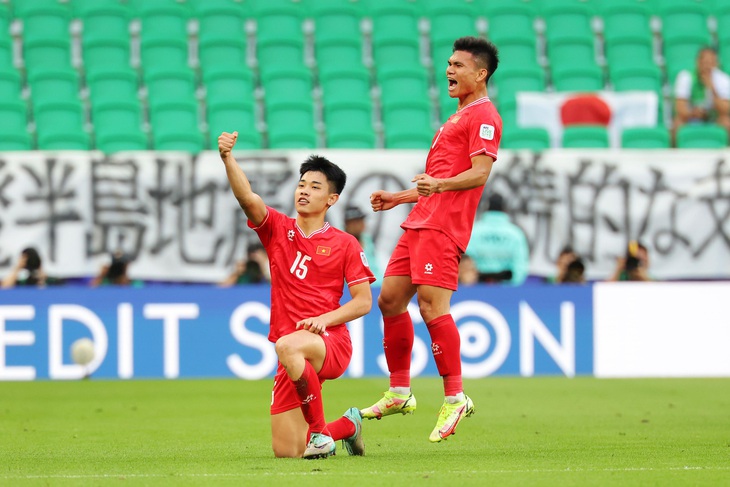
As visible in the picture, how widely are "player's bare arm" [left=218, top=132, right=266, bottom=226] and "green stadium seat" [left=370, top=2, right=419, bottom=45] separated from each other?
10.0 metres

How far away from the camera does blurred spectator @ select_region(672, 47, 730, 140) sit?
14.8 metres

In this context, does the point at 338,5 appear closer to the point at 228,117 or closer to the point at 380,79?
the point at 380,79

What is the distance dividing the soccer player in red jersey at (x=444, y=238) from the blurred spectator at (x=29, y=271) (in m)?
6.43

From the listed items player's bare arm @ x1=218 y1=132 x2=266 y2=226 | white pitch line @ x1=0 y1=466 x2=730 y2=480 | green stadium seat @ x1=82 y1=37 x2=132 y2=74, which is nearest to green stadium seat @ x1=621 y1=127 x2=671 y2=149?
green stadium seat @ x1=82 y1=37 x2=132 y2=74

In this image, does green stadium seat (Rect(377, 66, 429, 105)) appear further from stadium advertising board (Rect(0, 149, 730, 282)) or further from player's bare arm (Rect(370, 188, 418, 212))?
player's bare arm (Rect(370, 188, 418, 212))

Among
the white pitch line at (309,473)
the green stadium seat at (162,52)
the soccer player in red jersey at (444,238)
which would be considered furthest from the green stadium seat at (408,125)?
the white pitch line at (309,473)

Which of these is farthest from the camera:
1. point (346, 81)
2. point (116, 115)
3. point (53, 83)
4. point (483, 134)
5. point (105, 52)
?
point (105, 52)

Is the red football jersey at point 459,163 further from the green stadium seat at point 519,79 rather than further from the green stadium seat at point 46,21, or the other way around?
the green stadium seat at point 46,21

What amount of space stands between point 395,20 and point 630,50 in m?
3.03

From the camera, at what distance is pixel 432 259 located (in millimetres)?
6828

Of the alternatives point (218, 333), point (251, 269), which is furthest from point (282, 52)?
point (218, 333)

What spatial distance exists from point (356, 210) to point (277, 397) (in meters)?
5.10

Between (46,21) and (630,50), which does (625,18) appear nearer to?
(630,50)

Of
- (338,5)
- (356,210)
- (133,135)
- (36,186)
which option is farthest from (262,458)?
(338,5)
